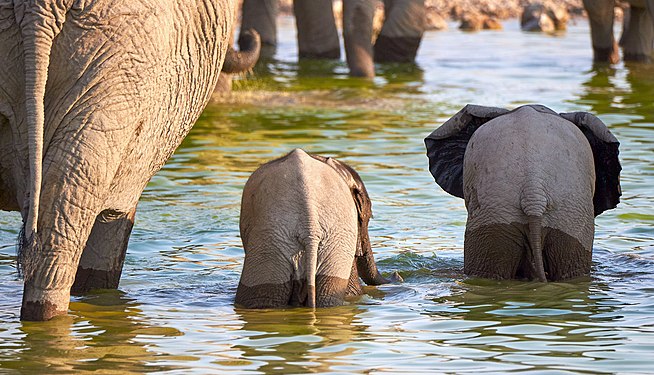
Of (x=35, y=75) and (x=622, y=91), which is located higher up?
(x=35, y=75)

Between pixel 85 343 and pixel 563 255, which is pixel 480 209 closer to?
pixel 563 255

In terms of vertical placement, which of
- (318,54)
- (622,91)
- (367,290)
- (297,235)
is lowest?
(367,290)

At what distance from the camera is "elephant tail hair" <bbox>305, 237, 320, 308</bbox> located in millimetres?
→ 5391

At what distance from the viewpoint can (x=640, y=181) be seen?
886 cm

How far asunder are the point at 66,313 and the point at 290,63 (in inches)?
463

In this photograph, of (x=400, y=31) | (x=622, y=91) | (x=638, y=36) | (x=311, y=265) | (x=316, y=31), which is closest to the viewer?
(x=311, y=265)

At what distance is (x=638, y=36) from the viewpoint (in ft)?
53.1

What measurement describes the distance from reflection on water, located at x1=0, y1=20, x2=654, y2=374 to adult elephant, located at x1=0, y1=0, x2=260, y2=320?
346 mm

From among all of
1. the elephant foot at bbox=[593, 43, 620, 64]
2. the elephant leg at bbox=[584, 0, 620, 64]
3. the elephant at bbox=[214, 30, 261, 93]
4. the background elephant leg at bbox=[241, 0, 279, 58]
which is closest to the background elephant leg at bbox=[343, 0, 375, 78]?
the elephant leg at bbox=[584, 0, 620, 64]

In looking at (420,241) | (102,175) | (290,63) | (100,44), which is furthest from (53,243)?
(290,63)

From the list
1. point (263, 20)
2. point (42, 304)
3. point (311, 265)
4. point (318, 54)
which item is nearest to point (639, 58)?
point (318, 54)

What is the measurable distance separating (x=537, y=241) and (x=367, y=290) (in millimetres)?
726

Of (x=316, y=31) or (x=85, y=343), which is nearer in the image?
(x=85, y=343)

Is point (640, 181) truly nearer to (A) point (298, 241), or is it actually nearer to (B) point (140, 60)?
(A) point (298, 241)
